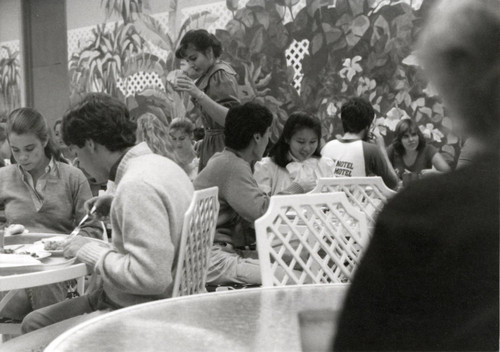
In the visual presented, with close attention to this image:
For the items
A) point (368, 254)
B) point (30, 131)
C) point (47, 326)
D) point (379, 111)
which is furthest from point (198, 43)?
point (368, 254)

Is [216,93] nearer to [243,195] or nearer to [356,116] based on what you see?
[356,116]

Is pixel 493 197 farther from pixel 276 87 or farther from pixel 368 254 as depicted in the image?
pixel 276 87

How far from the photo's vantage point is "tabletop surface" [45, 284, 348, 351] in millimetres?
1236

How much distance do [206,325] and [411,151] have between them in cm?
410

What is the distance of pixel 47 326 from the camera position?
96.6 inches

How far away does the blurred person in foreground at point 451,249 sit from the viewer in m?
0.65

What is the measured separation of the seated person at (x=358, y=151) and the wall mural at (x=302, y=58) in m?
0.49

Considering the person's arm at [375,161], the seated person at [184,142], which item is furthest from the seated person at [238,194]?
the seated person at [184,142]

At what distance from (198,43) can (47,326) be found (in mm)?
2399

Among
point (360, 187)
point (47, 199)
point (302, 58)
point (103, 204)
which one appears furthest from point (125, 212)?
point (302, 58)

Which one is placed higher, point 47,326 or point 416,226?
point 416,226

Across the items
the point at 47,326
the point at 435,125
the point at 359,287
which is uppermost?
the point at 359,287

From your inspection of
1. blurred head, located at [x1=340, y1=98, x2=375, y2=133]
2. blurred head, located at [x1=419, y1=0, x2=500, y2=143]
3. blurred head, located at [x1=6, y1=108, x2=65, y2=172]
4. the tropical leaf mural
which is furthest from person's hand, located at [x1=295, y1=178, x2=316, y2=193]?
the tropical leaf mural

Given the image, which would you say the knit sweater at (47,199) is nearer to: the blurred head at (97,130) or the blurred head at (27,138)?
the blurred head at (27,138)
